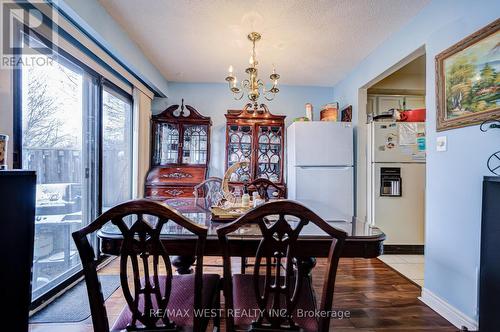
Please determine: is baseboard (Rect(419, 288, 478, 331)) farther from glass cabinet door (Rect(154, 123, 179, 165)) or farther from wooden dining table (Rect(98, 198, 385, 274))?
glass cabinet door (Rect(154, 123, 179, 165))

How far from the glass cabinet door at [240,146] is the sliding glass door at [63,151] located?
163 centimetres

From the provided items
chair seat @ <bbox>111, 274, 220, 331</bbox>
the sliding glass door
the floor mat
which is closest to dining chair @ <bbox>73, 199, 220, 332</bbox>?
chair seat @ <bbox>111, 274, 220, 331</bbox>

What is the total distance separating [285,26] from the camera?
2457 mm

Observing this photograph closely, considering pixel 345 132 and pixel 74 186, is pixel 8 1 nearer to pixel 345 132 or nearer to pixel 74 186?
pixel 74 186

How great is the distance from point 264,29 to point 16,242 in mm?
2472

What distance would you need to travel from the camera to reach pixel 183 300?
1229 millimetres

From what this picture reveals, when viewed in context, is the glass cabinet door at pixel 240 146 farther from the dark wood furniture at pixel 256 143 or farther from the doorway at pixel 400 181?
the doorway at pixel 400 181

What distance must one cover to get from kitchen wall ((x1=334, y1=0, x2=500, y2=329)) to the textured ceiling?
31cm

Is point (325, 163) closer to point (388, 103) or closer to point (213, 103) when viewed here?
point (388, 103)

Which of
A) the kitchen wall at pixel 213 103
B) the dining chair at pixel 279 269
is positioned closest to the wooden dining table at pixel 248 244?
the dining chair at pixel 279 269

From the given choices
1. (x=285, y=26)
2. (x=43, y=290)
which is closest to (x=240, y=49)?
(x=285, y=26)

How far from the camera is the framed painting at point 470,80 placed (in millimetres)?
1574

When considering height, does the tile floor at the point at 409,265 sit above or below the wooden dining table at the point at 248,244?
below

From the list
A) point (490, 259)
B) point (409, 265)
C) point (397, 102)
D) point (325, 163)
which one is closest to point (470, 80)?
point (490, 259)
